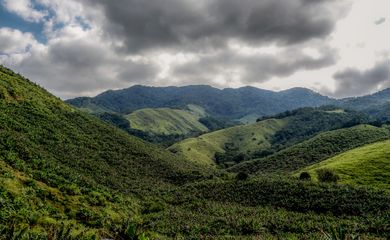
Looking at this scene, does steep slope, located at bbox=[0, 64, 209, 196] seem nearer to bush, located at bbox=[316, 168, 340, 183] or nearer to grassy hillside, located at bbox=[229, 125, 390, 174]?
bush, located at bbox=[316, 168, 340, 183]

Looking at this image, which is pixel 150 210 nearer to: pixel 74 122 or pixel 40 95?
pixel 74 122

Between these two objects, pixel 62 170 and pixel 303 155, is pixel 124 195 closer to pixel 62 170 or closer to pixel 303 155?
pixel 62 170

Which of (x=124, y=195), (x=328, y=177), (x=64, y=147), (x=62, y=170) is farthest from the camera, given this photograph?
(x=328, y=177)

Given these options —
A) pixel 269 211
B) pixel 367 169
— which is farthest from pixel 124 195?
pixel 367 169

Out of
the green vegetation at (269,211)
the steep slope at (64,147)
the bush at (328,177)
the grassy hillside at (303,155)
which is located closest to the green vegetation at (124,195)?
the green vegetation at (269,211)

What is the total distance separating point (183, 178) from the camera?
4262 inches

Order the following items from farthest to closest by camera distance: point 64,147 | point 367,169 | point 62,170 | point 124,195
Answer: point 367,169
point 64,147
point 124,195
point 62,170

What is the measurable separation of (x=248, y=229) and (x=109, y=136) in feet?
251

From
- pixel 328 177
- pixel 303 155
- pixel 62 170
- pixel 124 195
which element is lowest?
pixel 124 195

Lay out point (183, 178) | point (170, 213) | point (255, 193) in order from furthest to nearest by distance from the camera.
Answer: point (183, 178) → point (255, 193) → point (170, 213)

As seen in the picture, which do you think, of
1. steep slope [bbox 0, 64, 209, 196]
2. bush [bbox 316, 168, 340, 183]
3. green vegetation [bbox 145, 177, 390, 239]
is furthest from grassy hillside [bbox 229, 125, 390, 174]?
green vegetation [bbox 145, 177, 390, 239]

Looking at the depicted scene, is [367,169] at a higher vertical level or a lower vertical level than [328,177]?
higher

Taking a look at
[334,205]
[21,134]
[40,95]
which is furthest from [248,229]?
[40,95]

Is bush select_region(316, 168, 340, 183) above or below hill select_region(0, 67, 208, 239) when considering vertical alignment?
below
